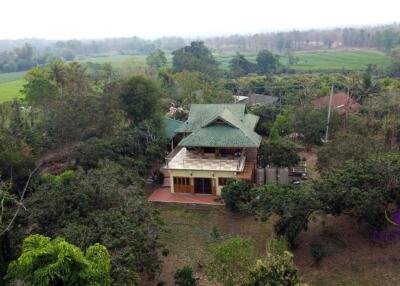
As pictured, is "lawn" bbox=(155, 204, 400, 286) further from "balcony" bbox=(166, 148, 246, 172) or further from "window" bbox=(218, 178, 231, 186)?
"balcony" bbox=(166, 148, 246, 172)

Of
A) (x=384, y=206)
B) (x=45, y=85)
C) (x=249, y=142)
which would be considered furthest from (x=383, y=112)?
(x=45, y=85)

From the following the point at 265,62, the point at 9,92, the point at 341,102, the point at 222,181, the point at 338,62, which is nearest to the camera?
the point at 222,181

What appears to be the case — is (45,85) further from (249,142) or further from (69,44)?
(69,44)

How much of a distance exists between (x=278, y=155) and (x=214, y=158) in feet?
13.1

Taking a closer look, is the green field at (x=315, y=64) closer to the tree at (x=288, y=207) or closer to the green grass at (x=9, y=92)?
the green grass at (x=9, y=92)

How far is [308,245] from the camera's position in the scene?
A: 18.0 m

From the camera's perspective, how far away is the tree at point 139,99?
102 feet

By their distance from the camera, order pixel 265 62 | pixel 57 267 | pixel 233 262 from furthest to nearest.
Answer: pixel 265 62 < pixel 233 262 < pixel 57 267

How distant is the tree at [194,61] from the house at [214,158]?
44.3 meters

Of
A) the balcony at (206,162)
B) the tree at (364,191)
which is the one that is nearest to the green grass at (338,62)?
the balcony at (206,162)

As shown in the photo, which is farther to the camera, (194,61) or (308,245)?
(194,61)

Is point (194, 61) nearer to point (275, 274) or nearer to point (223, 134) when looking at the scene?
point (223, 134)

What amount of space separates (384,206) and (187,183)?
1131 centimetres

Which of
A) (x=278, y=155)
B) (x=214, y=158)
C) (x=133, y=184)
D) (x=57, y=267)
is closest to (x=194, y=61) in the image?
(x=214, y=158)
